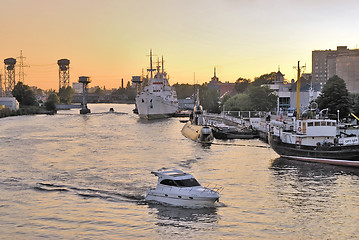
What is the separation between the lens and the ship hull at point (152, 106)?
6353 inches

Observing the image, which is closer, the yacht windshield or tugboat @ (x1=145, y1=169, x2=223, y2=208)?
tugboat @ (x1=145, y1=169, x2=223, y2=208)

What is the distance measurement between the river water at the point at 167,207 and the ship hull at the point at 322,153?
34.3 inches

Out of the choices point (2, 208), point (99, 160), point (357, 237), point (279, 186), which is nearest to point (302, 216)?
point (357, 237)

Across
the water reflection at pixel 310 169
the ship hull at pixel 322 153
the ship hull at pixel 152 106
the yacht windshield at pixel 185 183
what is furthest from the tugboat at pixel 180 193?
the ship hull at pixel 152 106

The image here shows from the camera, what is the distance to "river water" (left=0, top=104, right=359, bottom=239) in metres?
29.5

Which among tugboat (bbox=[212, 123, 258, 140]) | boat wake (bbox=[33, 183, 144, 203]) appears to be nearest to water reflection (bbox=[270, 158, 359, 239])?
boat wake (bbox=[33, 183, 144, 203])

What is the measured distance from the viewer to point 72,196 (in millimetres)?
38062

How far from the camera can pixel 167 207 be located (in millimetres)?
33688

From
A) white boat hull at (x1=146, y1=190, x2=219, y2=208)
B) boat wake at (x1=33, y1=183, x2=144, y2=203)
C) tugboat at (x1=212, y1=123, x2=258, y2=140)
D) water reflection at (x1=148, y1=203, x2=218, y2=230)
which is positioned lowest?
water reflection at (x1=148, y1=203, x2=218, y2=230)

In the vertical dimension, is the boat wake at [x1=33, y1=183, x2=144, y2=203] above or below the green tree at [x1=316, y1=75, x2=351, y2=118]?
below

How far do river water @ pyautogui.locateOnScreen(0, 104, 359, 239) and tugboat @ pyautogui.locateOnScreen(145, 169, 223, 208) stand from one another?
68cm

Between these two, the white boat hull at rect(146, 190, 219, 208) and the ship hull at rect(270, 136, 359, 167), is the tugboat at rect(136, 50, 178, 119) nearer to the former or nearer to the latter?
the ship hull at rect(270, 136, 359, 167)

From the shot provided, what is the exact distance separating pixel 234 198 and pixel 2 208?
1748 cm

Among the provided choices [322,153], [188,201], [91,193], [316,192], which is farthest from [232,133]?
[188,201]
